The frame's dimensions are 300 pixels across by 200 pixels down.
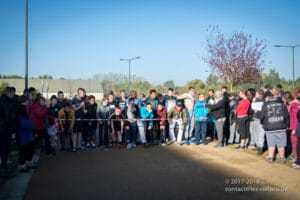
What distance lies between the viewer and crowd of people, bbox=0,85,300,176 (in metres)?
9.27

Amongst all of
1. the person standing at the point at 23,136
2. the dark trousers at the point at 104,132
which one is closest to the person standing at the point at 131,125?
the dark trousers at the point at 104,132

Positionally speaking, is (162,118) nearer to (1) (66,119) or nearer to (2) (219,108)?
(2) (219,108)

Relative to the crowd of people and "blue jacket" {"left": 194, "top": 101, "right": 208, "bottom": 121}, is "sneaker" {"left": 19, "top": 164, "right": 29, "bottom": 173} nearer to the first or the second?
the crowd of people

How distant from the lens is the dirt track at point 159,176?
6230mm

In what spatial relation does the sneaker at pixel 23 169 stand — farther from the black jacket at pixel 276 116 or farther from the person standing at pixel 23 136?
the black jacket at pixel 276 116

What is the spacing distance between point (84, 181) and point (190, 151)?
15.5ft

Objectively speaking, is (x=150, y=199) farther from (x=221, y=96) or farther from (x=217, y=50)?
(x=217, y=50)

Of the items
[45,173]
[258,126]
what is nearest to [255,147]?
[258,126]

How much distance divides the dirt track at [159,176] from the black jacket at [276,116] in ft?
3.61

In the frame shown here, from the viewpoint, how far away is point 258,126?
1083 centimetres

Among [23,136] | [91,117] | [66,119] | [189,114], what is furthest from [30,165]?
[189,114]

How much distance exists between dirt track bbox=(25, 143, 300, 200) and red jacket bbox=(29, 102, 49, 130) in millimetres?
1086

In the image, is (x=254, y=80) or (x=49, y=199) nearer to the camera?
(x=49, y=199)

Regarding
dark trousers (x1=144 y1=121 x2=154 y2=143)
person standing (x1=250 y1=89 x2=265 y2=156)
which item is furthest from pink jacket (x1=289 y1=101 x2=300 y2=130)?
dark trousers (x1=144 y1=121 x2=154 y2=143)
